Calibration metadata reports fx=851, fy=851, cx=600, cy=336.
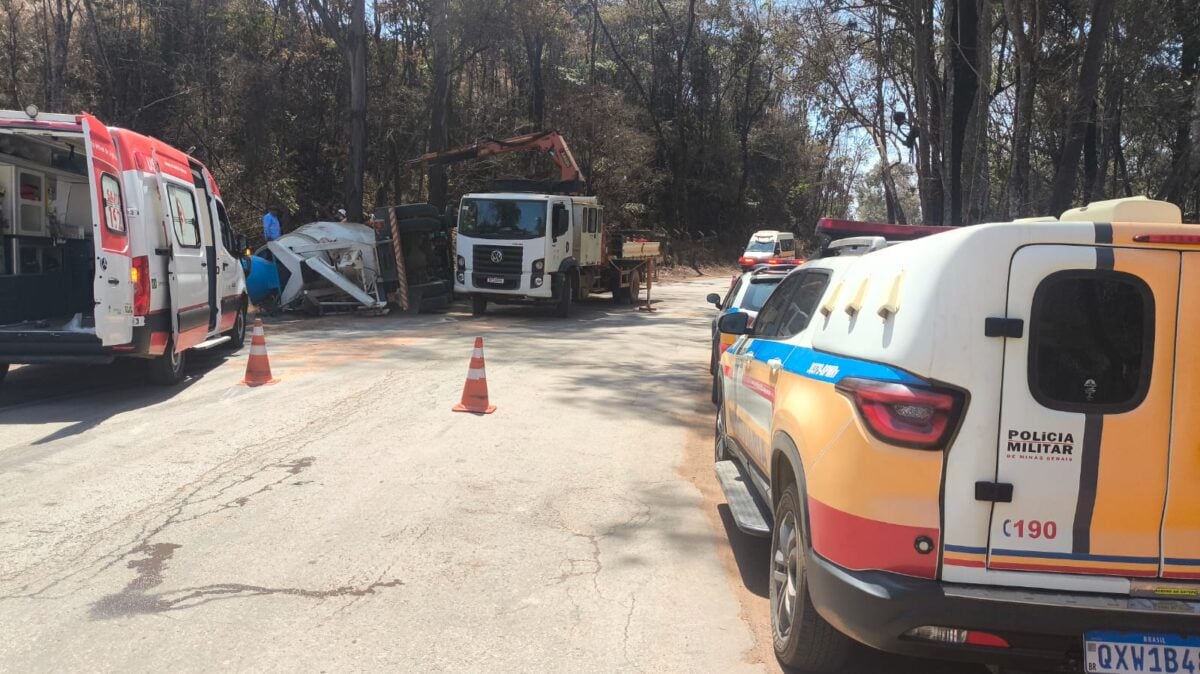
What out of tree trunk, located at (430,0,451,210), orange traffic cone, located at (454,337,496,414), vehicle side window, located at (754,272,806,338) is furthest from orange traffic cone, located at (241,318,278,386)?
tree trunk, located at (430,0,451,210)

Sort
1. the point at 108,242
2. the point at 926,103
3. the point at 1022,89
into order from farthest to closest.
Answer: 1. the point at 926,103
2. the point at 1022,89
3. the point at 108,242

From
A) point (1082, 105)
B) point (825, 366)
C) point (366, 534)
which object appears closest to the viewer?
point (825, 366)

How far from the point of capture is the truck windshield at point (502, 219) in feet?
60.4

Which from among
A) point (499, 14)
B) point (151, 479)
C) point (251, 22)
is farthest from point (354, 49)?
point (151, 479)

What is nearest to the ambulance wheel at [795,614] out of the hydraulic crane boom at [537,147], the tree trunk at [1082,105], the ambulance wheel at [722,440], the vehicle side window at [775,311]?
the vehicle side window at [775,311]

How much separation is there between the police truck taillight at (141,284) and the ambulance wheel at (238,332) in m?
3.91

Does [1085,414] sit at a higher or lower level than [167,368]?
higher

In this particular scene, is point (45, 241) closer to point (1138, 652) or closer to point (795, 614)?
point (795, 614)

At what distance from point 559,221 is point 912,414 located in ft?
52.7

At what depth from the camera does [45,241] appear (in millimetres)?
10609

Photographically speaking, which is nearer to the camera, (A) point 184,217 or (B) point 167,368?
(B) point 167,368

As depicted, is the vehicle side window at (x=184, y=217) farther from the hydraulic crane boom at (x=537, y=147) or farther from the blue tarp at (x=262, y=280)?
the hydraulic crane boom at (x=537, y=147)

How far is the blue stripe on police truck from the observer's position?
302cm

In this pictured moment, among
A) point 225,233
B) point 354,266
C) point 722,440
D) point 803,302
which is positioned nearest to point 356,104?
point 354,266
